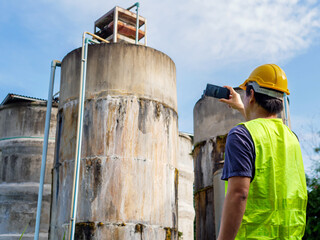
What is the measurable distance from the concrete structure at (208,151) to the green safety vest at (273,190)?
8.32 meters

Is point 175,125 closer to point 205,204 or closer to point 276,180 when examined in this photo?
point 205,204

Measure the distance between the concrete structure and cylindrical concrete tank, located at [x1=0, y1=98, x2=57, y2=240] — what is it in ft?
12.7

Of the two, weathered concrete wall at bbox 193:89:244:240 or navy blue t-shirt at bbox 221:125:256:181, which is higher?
weathered concrete wall at bbox 193:89:244:240

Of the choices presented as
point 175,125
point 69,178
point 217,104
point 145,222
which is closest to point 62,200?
point 69,178

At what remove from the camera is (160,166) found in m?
8.11

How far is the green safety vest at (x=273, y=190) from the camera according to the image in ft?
7.01

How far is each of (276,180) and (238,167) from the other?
10.7 inches

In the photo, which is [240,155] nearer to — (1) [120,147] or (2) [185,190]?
(1) [120,147]

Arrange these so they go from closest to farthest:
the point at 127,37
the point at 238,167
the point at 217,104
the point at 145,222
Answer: the point at 238,167, the point at 145,222, the point at 127,37, the point at 217,104

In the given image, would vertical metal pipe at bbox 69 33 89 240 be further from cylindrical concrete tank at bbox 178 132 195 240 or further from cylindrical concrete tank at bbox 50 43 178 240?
cylindrical concrete tank at bbox 178 132 195 240

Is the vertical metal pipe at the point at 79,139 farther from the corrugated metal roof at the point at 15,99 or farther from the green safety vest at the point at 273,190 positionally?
the green safety vest at the point at 273,190

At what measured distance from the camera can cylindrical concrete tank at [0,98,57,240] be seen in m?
10.9

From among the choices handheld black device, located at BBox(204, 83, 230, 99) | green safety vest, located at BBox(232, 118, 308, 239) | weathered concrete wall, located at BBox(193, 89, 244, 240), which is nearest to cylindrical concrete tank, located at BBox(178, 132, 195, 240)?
weathered concrete wall, located at BBox(193, 89, 244, 240)

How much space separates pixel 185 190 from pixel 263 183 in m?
12.8
